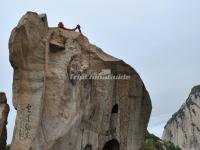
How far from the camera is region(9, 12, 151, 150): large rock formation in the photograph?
13327 millimetres

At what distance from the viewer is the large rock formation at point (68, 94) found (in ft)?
43.7

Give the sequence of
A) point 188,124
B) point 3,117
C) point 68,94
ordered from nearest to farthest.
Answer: point 68,94
point 3,117
point 188,124

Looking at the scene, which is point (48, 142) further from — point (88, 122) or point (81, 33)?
point (81, 33)

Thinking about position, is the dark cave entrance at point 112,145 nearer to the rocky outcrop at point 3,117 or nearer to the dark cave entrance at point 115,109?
the dark cave entrance at point 115,109

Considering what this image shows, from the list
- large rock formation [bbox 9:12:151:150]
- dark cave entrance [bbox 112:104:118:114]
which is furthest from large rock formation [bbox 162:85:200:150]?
dark cave entrance [bbox 112:104:118:114]

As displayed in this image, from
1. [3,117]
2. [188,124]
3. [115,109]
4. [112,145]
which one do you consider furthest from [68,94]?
[188,124]

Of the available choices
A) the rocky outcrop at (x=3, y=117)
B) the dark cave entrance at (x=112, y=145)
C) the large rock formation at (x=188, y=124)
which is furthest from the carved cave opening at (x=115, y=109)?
the large rock formation at (x=188, y=124)

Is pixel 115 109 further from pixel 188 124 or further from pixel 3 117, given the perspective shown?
pixel 188 124

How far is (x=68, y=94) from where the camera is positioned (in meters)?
14.1

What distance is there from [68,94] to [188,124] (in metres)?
37.8

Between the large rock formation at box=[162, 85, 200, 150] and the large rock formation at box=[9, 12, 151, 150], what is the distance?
34114mm

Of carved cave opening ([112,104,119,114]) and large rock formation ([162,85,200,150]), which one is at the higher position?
carved cave opening ([112,104,119,114])

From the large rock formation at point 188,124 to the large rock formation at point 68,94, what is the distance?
→ 34114 mm

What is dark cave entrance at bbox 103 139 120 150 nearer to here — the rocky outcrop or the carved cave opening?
the carved cave opening
